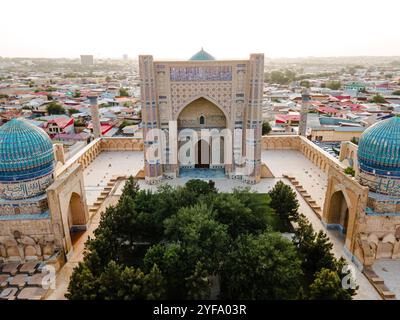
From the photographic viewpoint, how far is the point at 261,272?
355 inches

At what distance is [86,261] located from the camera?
9.80 meters

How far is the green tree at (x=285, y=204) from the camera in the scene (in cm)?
1400

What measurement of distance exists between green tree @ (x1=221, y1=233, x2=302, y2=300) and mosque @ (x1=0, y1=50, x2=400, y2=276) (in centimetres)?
379

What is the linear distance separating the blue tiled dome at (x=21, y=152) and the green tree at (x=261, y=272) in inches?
301

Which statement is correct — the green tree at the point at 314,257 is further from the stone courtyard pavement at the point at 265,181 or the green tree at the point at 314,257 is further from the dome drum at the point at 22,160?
the dome drum at the point at 22,160

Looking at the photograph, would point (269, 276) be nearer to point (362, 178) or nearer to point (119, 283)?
point (119, 283)

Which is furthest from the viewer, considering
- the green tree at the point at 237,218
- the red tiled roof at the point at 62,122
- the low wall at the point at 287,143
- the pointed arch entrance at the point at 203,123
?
the red tiled roof at the point at 62,122

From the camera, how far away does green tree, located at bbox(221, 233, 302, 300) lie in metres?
8.96

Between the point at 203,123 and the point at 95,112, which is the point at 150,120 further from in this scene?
the point at 95,112

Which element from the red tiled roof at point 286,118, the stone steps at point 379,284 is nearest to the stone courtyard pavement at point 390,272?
the stone steps at point 379,284

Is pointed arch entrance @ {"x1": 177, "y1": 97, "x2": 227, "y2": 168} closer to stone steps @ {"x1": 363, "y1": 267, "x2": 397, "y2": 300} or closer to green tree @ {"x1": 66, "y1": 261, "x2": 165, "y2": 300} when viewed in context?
stone steps @ {"x1": 363, "y1": 267, "x2": 397, "y2": 300}

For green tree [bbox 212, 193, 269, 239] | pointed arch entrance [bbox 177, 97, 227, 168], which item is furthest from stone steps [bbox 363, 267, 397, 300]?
pointed arch entrance [bbox 177, 97, 227, 168]

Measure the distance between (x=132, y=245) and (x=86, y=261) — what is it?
3.05 meters
